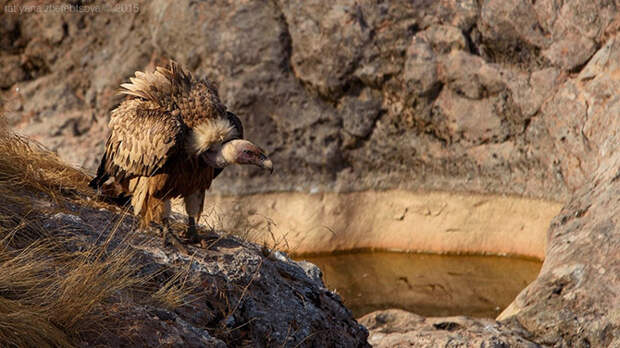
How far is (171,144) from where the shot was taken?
5.09 metres

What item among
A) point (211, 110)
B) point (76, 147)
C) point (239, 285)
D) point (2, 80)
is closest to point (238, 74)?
point (76, 147)

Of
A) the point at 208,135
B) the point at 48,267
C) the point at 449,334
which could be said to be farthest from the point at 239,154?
the point at 449,334

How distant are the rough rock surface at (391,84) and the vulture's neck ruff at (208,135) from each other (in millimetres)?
4721

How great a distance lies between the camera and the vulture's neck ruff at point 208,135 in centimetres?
514

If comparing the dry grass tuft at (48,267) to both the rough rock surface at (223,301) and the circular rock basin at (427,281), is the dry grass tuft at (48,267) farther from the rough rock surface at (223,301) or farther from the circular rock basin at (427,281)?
the circular rock basin at (427,281)

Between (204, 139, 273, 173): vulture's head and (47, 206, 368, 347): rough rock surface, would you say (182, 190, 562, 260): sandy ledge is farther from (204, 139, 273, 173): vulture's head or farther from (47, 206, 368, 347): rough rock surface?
(204, 139, 273, 173): vulture's head

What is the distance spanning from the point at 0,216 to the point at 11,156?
0.80 m

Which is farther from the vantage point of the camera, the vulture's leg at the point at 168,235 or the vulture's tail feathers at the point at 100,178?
the vulture's tail feathers at the point at 100,178

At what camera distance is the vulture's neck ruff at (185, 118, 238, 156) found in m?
5.14

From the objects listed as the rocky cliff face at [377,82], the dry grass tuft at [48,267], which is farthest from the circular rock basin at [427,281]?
the dry grass tuft at [48,267]

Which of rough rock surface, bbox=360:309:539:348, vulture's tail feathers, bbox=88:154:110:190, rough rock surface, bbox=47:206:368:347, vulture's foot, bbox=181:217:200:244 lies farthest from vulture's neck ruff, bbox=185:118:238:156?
rough rock surface, bbox=360:309:539:348

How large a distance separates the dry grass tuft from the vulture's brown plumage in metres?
0.29

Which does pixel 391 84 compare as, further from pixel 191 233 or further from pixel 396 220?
pixel 191 233

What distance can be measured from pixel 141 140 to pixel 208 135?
1.26ft
